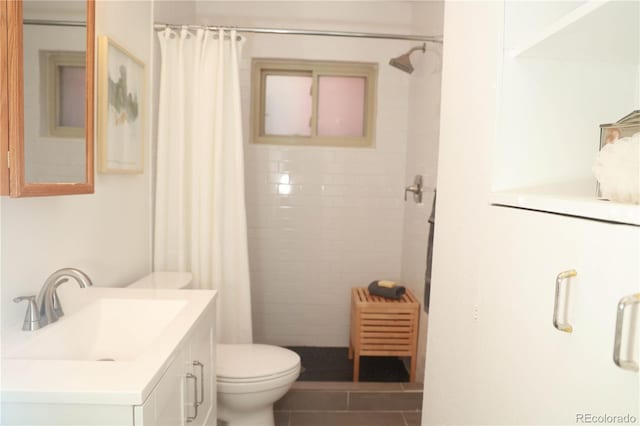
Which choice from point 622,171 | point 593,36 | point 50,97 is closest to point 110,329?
point 50,97

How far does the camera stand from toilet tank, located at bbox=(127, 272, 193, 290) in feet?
5.64

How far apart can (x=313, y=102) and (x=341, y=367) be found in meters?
2.01

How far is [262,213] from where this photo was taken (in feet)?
9.62

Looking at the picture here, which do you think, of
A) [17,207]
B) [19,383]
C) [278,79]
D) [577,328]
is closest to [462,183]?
[577,328]

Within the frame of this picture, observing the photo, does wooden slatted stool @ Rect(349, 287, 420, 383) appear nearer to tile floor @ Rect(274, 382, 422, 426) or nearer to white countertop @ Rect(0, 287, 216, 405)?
tile floor @ Rect(274, 382, 422, 426)

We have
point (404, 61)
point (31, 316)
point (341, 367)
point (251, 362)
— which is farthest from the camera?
point (341, 367)

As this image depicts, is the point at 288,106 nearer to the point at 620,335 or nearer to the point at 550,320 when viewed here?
the point at 550,320

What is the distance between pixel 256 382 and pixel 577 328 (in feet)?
4.43

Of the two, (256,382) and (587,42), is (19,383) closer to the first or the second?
(256,382)

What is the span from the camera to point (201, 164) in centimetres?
200

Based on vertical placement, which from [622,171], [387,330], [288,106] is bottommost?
[387,330]

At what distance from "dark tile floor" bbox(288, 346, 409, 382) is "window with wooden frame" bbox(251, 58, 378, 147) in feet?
5.33

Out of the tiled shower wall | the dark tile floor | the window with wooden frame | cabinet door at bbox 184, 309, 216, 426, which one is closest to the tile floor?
the dark tile floor

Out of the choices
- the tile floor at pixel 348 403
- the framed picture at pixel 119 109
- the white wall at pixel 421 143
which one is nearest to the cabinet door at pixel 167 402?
the framed picture at pixel 119 109
